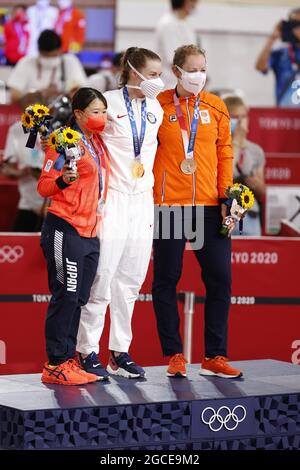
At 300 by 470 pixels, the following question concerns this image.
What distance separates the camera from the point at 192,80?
6.89 meters

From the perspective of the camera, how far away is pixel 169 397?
655 cm

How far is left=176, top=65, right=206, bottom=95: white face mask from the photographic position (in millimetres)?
6895

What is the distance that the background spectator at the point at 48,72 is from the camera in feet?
38.4

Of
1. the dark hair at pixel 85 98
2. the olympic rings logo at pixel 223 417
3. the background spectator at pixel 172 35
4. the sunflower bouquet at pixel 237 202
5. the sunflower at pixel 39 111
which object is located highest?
the background spectator at pixel 172 35

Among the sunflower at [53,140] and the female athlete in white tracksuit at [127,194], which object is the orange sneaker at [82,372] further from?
the sunflower at [53,140]

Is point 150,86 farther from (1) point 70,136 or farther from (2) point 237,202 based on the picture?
(2) point 237,202

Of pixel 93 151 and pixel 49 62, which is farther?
pixel 49 62

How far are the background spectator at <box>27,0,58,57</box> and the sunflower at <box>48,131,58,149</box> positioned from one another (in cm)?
918

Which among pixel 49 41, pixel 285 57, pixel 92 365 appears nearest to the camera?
pixel 92 365

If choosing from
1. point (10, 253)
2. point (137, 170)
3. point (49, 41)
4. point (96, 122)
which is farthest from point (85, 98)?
point (49, 41)

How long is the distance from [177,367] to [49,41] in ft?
17.0

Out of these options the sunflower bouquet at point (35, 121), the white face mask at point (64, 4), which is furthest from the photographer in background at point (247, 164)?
the white face mask at point (64, 4)

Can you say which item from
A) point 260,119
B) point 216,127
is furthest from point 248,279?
point 260,119

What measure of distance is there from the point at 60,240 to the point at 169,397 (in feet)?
3.08
